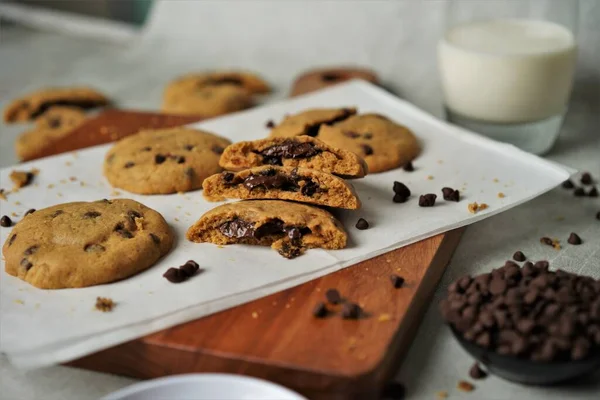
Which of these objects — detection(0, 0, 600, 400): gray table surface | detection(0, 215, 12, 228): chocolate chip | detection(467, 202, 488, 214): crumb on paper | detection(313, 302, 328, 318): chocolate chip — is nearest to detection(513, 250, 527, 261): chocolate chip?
detection(0, 0, 600, 400): gray table surface

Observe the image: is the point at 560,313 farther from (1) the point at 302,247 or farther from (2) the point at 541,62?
(2) the point at 541,62

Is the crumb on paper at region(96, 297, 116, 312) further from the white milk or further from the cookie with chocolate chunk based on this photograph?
the white milk

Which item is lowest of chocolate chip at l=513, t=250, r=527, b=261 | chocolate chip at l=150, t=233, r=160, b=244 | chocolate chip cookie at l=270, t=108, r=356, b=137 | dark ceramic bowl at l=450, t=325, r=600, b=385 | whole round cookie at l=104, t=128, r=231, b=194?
whole round cookie at l=104, t=128, r=231, b=194

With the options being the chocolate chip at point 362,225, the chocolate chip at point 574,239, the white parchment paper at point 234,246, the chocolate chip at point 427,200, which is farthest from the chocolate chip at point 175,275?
the chocolate chip at point 574,239

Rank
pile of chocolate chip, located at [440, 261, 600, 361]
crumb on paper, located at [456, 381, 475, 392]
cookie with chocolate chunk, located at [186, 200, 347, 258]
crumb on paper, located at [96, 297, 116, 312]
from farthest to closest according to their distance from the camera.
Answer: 1. cookie with chocolate chunk, located at [186, 200, 347, 258]
2. crumb on paper, located at [96, 297, 116, 312]
3. crumb on paper, located at [456, 381, 475, 392]
4. pile of chocolate chip, located at [440, 261, 600, 361]

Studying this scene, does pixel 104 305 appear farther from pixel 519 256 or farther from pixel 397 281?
pixel 519 256

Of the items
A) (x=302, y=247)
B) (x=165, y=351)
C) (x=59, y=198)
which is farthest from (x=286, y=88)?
(x=165, y=351)

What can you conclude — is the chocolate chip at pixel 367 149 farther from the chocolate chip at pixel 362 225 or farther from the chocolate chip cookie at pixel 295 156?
the chocolate chip at pixel 362 225
